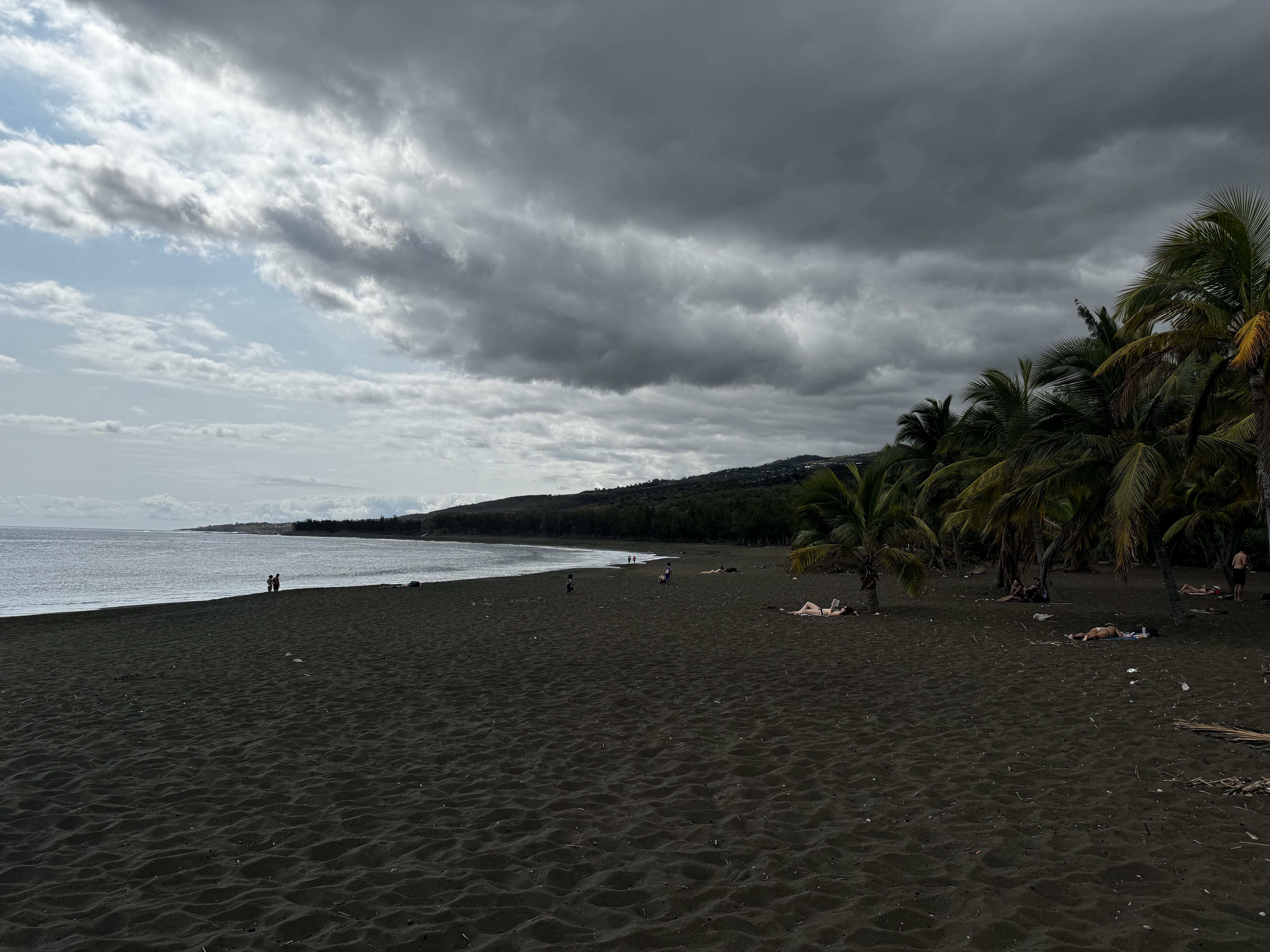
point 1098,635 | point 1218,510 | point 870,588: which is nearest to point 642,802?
point 1098,635

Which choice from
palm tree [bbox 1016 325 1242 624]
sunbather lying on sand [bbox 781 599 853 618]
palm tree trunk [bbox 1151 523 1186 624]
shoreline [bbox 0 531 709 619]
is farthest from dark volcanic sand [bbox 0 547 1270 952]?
shoreline [bbox 0 531 709 619]

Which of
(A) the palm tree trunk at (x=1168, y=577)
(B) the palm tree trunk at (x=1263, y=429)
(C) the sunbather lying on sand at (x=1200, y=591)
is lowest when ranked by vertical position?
(C) the sunbather lying on sand at (x=1200, y=591)

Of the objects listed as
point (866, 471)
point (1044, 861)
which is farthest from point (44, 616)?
point (1044, 861)

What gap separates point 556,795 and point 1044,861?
11.7ft

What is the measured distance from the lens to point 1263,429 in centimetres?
1043

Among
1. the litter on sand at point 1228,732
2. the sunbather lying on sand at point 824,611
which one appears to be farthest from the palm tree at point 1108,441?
the litter on sand at point 1228,732

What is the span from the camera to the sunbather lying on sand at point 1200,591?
21.1 metres

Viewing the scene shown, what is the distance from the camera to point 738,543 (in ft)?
325

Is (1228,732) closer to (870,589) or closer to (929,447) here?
(870,589)

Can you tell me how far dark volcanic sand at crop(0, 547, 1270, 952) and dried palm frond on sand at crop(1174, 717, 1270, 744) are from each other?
214mm

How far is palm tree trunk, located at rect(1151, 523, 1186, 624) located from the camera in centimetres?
1386

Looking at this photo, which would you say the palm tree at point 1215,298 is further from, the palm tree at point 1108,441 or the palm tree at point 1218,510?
the palm tree at point 1218,510

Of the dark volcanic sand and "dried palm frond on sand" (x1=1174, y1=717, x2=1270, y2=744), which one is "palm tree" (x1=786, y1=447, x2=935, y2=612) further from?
"dried palm frond on sand" (x1=1174, y1=717, x2=1270, y2=744)

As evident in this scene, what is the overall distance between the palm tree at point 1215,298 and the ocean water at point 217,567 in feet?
83.4
